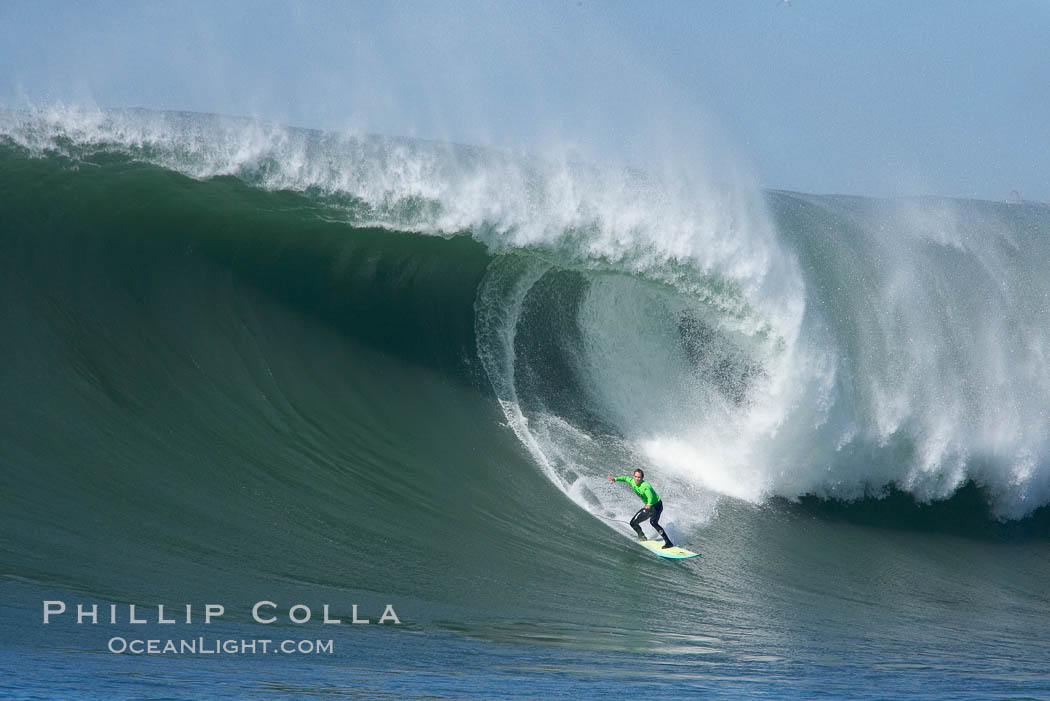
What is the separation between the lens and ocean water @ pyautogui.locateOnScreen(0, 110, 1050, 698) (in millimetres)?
5523

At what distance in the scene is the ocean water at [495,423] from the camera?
217 inches

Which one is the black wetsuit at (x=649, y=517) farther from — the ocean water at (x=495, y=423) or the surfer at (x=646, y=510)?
the ocean water at (x=495, y=423)

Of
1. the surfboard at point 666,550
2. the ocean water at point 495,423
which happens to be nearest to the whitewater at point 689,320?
the ocean water at point 495,423

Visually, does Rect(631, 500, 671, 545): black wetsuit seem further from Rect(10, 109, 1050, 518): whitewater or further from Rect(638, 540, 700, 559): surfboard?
Rect(10, 109, 1050, 518): whitewater

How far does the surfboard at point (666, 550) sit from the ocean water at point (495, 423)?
0.09 m

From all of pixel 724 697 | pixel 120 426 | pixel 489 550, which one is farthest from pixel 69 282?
pixel 724 697

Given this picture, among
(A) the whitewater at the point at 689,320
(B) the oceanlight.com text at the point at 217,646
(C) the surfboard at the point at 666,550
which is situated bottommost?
(B) the oceanlight.com text at the point at 217,646

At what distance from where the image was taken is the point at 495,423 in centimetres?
954

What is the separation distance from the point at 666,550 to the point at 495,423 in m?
2.30

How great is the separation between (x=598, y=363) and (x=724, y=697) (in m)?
6.20

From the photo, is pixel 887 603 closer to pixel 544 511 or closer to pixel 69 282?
pixel 544 511

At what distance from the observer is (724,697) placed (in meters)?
4.73

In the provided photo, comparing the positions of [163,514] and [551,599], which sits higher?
[163,514]

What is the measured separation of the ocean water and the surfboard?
0.30 feet
